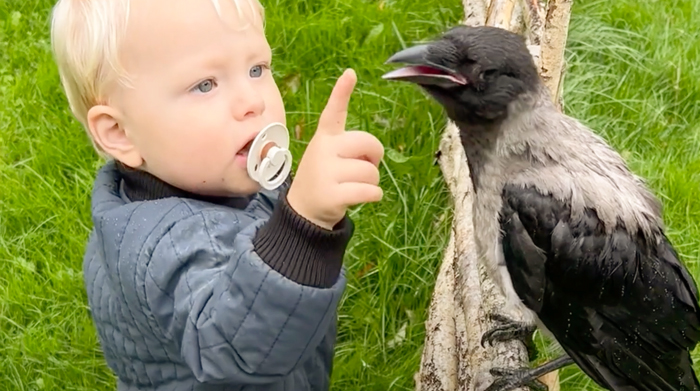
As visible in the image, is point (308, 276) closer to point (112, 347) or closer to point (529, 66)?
point (112, 347)

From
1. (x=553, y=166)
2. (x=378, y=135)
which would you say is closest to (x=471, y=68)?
(x=553, y=166)

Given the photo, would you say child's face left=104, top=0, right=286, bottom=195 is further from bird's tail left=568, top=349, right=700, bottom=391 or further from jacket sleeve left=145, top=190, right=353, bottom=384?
bird's tail left=568, top=349, right=700, bottom=391

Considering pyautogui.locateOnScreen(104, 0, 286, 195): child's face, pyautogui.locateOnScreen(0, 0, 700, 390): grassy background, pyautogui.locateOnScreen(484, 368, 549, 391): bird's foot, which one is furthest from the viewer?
pyautogui.locateOnScreen(0, 0, 700, 390): grassy background

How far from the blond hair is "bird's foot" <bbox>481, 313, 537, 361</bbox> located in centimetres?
113

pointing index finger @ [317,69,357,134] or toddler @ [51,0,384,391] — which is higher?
pointing index finger @ [317,69,357,134]

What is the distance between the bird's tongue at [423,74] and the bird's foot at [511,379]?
2.67ft

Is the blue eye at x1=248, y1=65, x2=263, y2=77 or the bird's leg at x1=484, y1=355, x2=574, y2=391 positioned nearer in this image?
the blue eye at x1=248, y1=65, x2=263, y2=77

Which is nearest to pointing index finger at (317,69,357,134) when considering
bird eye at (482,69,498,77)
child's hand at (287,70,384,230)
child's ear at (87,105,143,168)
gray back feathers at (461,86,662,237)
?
child's hand at (287,70,384,230)

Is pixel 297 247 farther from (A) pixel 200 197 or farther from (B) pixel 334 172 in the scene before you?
(A) pixel 200 197

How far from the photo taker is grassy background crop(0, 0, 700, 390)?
3.06 meters

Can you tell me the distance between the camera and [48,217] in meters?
3.40

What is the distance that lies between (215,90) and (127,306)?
49 centimetres

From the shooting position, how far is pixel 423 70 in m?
2.02

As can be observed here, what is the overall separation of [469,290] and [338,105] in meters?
1.24
